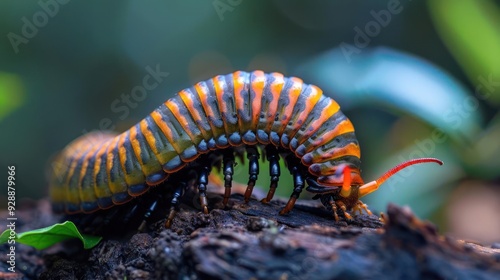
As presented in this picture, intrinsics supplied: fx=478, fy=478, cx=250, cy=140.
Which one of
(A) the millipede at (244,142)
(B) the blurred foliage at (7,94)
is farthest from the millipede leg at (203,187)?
(B) the blurred foliage at (7,94)

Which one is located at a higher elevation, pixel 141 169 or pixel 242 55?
pixel 242 55

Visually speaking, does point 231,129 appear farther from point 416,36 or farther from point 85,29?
point 416,36

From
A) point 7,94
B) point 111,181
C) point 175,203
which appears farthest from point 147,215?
point 7,94

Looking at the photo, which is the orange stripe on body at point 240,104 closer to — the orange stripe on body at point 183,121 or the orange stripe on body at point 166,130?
the orange stripe on body at point 183,121

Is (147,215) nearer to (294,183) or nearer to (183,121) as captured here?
(183,121)

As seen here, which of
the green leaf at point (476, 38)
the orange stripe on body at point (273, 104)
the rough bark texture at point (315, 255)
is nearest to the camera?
the rough bark texture at point (315, 255)

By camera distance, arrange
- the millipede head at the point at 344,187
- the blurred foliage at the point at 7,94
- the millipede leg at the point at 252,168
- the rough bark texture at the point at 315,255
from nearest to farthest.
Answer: the rough bark texture at the point at 315,255 → the millipede head at the point at 344,187 → the millipede leg at the point at 252,168 → the blurred foliage at the point at 7,94

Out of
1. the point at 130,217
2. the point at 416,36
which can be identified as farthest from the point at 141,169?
the point at 416,36

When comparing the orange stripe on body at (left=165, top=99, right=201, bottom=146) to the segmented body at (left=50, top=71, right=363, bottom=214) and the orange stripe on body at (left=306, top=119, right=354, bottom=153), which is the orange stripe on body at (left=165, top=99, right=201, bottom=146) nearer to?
the segmented body at (left=50, top=71, right=363, bottom=214)
